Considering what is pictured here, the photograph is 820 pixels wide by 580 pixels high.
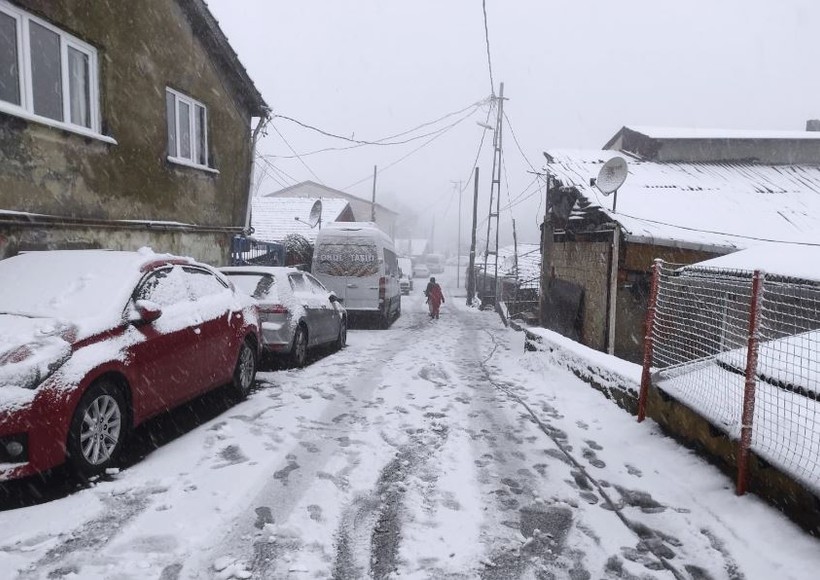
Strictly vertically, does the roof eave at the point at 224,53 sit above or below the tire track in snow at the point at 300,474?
above

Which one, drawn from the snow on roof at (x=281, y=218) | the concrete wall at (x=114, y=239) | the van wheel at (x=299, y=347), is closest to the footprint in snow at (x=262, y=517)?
the van wheel at (x=299, y=347)

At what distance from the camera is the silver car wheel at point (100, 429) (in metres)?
3.91

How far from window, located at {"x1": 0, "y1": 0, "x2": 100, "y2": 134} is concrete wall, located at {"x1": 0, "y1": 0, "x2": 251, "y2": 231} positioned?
13 cm

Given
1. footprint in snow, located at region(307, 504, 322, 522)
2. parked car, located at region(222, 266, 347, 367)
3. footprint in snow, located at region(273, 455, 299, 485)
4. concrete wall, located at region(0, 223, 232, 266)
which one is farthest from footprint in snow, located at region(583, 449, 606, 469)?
concrete wall, located at region(0, 223, 232, 266)

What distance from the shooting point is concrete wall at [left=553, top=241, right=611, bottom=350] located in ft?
40.3

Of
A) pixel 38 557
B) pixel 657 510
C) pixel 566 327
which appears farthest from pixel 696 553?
pixel 566 327

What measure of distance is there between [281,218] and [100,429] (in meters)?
25.6

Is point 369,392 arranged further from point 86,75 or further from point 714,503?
point 86,75

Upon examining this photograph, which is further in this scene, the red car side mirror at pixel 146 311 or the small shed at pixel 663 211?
the small shed at pixel 663 211

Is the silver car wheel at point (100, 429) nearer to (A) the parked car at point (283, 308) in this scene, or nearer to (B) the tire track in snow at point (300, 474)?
(B) the tire track in snow at point (300, 474)

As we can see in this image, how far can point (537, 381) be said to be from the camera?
26.2 feet

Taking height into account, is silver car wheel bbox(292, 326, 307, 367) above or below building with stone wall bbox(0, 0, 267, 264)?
A: below

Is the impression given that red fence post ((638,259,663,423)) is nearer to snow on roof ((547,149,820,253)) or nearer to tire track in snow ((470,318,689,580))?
tire track in snow ((470,318,689,580))

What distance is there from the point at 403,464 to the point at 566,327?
11705 millimetres
